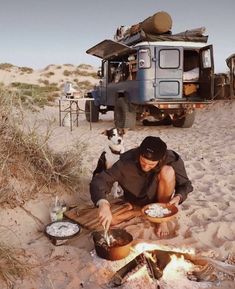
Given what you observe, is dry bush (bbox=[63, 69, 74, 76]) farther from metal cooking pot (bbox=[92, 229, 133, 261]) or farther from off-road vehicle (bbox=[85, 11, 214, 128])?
metal cooking pot (bbox=[92, 229, 133, 261])

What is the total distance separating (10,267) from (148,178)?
149 cm

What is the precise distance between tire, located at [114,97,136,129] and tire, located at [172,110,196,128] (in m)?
1.63

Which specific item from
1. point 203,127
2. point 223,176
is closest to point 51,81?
point 203,127

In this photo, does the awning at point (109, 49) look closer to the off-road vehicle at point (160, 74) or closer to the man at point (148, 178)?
the off-road vehicle at point (160, 74)

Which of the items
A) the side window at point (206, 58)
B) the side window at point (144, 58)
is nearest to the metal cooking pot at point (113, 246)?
the side window at point (144, 58)

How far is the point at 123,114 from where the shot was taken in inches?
389

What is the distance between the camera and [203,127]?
1134 cm

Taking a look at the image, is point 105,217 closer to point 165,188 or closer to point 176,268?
point 176,268

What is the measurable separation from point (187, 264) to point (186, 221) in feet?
2.90

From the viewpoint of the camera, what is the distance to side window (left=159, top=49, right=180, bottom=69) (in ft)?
29.2

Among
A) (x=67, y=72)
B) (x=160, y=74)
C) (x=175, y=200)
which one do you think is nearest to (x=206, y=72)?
(x=160, y=74)

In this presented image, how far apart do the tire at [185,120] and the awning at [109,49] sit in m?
2.61

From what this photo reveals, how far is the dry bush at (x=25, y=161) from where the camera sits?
4.09 m

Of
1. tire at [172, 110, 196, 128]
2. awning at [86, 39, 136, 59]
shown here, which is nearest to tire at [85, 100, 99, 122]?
awning at [86, 39, 136, 59]
